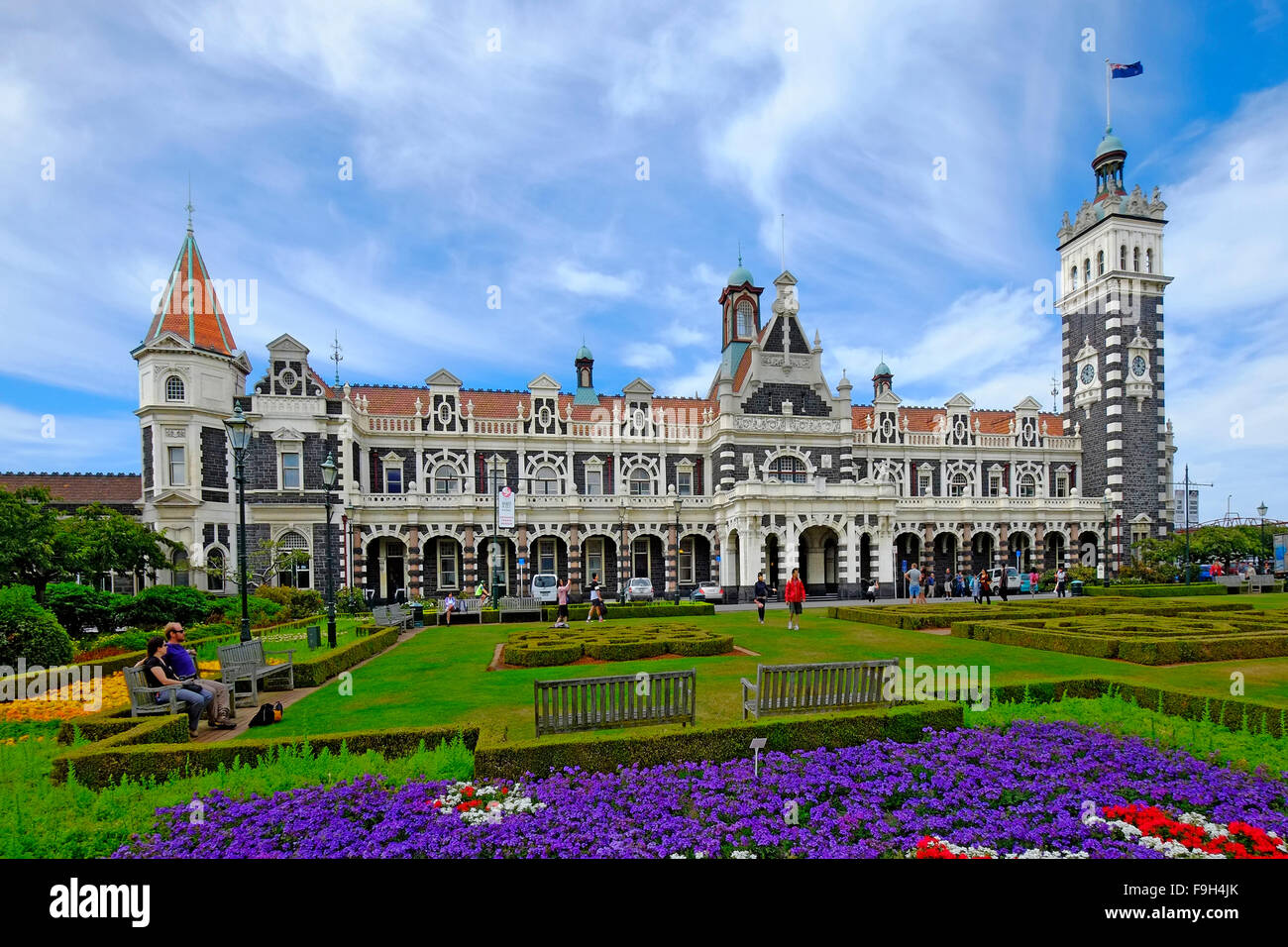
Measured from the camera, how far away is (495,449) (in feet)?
131

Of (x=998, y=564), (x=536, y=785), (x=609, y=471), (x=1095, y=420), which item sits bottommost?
(x=998, y=564)

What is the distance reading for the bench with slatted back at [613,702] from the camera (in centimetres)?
830

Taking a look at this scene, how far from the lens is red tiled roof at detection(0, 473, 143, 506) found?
1474 inches

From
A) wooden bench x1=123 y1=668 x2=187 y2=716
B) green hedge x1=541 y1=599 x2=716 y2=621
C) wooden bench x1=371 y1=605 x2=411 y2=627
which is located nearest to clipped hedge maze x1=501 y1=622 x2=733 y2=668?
wooden bench x1=371 y1=605 x2=411 y2=627

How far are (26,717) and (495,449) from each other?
1204 inches

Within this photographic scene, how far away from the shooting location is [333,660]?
14.5 m

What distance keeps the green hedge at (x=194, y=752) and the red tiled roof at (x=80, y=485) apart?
37706mm

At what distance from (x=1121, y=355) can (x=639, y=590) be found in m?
40.2

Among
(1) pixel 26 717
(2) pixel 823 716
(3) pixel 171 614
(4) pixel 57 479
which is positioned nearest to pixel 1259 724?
(2) pixel 823 716

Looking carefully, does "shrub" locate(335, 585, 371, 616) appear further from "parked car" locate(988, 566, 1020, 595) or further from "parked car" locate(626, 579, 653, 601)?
"parked car" locate(988, 566, 1020, 595)

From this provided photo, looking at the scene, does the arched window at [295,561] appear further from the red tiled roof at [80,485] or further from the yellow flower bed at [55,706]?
the yellow flower bed at [55,706]

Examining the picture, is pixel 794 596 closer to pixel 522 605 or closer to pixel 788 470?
pixel 522 605

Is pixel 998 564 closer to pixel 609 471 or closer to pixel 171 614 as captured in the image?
pixel 609 471

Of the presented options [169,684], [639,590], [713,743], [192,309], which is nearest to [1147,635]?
[713,743]
